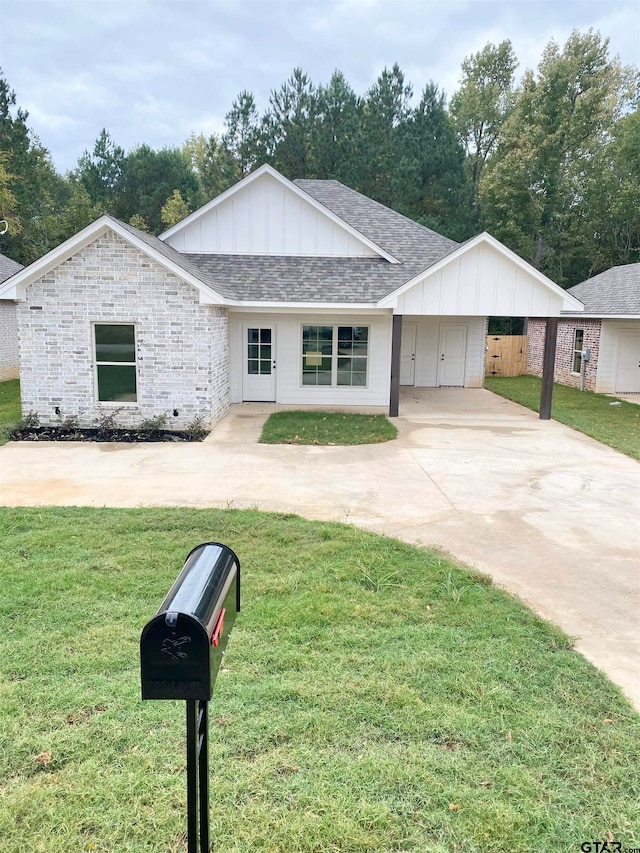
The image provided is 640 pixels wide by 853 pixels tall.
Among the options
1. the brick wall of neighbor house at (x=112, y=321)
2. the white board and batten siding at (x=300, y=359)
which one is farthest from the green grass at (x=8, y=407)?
the white board and batten siding at (x=300, y=359)

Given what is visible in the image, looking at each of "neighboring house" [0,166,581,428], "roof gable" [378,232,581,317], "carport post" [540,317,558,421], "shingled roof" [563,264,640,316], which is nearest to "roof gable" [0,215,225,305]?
"neighboring house" [0,166,581,428]

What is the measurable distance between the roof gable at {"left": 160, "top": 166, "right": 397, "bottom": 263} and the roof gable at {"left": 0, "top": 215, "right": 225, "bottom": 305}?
428 centimetres

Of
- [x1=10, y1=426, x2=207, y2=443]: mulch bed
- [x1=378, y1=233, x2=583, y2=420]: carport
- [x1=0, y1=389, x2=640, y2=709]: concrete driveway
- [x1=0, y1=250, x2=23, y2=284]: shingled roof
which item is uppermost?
[x1=0, y1=250, x2=23, y2=284]: shingled roof

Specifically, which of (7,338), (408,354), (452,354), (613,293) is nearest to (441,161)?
(613,293)

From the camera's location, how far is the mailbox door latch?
1.96m

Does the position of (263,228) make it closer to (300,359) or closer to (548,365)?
(300,359)

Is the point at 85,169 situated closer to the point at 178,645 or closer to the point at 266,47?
the point at 266,47

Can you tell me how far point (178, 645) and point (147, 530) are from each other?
4.71m

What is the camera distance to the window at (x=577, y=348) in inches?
829

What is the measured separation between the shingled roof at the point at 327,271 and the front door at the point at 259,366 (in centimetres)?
149

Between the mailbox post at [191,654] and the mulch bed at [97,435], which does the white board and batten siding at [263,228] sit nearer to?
the mulch bed at [97,435]

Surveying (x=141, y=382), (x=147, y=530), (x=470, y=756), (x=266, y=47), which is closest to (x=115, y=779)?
(x=470, y=756)

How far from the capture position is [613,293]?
20.2 m

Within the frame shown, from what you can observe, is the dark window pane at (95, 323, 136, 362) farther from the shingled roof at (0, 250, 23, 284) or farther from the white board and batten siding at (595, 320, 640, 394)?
the white board and batten siding at (595, 320, 640, 394)
